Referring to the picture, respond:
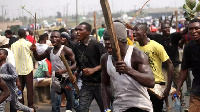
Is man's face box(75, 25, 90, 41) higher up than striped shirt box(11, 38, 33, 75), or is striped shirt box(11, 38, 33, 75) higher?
man's face box(75, 25, 90, 41)

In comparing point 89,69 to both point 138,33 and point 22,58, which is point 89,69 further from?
point 22,58

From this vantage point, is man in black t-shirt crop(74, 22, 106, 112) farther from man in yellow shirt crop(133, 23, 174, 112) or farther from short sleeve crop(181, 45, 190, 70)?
short sleeve crop(181, 45, 190, 70)

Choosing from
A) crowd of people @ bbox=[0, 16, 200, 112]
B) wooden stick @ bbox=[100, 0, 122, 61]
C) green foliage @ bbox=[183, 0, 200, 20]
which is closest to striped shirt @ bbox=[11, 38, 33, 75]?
crowd of people @ bbox=[0, 16, 200, 112]

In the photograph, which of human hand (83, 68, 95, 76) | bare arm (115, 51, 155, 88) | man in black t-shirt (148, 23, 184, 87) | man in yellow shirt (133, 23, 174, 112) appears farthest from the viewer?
man in black t-shirt (148, 23, 184, 87)

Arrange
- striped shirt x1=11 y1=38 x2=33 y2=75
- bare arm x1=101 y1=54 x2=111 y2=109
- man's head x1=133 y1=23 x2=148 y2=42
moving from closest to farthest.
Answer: bare arm x1=101 y1=54 x2=111 y2=109, man's head x1=133 y1=23 x2=148 y2=42, striped shirt x1=11 y1=38 x2=33 y2=75

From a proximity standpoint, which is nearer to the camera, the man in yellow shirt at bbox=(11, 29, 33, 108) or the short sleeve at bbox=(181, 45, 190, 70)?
the short sleeve at bbox=(181, 45, 190, 70)

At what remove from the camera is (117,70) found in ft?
12.9

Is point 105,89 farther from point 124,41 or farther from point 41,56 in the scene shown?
point 41,56

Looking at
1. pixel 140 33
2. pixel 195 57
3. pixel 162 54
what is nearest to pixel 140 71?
pixel 195 57

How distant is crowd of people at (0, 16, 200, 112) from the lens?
4406 millimetres

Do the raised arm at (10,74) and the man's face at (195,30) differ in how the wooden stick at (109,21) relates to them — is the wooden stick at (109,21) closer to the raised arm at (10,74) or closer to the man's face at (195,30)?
the man's face at (195,30)

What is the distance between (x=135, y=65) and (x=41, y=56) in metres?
4.10

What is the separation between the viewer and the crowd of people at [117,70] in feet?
14.5

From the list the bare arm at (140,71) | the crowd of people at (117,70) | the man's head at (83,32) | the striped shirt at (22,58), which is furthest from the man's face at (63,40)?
the bare arm at (140,71)
